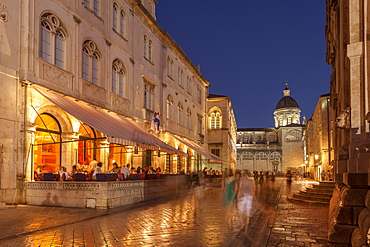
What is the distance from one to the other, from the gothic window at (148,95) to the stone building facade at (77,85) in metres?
0.07

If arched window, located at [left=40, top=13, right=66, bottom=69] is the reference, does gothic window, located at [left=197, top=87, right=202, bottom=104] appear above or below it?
above

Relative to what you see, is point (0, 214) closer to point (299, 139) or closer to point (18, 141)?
point (18, 141)

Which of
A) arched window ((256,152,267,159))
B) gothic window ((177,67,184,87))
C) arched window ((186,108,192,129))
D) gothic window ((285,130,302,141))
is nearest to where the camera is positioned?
gothic window ((177,67,184,87))

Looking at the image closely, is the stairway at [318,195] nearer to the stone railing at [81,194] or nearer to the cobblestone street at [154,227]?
the cobblestone street at [154,227]

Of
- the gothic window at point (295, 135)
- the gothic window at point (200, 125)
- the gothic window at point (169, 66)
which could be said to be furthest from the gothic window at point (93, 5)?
the gothic window at point (295, 135)

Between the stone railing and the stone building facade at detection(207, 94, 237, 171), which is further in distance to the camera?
the stone building facade at detection(207, 94, 237, 171)

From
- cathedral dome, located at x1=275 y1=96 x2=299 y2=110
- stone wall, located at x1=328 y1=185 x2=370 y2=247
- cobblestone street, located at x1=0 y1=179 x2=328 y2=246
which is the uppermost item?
cathedral dome, located at x1=275 y1=96 x2=299 y2=110

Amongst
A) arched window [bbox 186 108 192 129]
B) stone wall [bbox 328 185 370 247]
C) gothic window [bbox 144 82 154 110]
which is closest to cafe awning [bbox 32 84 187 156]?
gothic window [bbox 144 82 154 110]

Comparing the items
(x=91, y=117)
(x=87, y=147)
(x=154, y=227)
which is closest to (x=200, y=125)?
(x=87, y=147)

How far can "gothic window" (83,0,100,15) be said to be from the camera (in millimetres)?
17612

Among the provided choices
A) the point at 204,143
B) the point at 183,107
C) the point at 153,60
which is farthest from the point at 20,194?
the point at 204,143

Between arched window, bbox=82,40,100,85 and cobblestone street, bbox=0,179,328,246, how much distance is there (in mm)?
7782

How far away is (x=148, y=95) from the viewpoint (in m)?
25.4

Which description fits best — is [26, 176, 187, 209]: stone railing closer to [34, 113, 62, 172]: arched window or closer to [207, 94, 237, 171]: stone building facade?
[34, 113, 62, 172]: arched window
